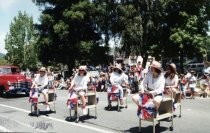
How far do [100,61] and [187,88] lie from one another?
25.3 meters

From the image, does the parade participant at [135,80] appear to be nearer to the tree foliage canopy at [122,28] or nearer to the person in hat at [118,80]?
the person in hat at [118,80]

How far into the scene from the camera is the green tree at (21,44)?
87.0 metres

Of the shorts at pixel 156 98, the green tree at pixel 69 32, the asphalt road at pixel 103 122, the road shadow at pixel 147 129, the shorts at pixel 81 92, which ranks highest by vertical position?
the green tree at pixel 69 32

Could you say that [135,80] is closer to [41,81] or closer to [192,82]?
[192,82]

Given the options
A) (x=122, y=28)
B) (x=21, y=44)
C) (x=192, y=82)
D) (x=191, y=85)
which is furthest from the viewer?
(x=21, y=44)

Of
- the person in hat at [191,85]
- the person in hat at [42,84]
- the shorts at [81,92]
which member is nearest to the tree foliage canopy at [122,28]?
the person in hat at [191,85]

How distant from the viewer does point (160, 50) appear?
48.7 metres

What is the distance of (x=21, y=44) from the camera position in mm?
87562

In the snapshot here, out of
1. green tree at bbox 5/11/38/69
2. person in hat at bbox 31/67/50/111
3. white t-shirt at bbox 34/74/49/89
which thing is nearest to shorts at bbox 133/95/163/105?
person in hat at bbox 31/67/50/111

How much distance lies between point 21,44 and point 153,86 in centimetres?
7913

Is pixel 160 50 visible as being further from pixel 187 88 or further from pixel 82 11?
pixel 187 88

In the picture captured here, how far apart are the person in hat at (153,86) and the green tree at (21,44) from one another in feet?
254

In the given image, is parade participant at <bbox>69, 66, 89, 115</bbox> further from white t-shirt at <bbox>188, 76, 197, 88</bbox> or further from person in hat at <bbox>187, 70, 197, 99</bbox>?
white t-shirt at <bbox>188, 76, 197, 88</bbox>

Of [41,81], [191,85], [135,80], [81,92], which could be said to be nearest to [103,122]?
[81,92]
